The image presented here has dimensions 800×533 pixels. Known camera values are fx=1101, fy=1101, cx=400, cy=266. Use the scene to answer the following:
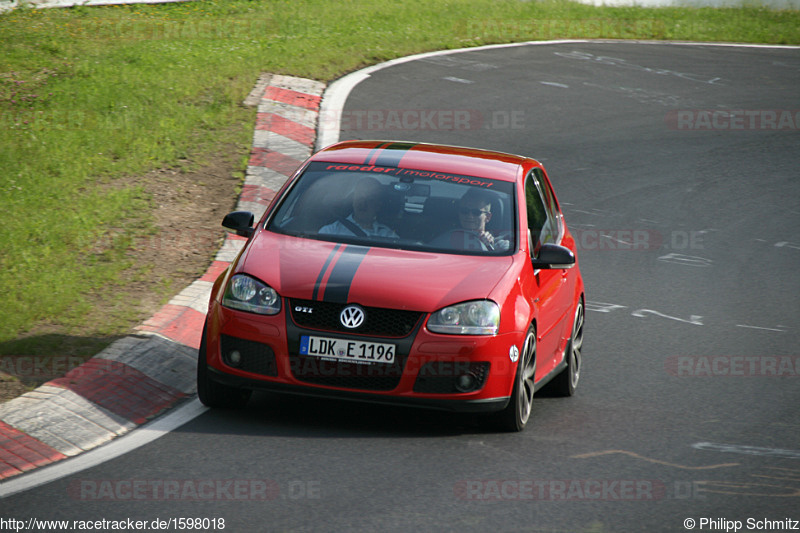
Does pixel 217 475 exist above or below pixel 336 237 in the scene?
below

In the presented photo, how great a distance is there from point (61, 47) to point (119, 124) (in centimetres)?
433

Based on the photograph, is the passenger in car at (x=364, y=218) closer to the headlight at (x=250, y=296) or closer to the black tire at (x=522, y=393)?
the headlight at (x=250, y=296)

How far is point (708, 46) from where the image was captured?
85.3 feet

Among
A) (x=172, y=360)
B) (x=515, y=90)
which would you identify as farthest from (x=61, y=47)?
(x=172, y=360)

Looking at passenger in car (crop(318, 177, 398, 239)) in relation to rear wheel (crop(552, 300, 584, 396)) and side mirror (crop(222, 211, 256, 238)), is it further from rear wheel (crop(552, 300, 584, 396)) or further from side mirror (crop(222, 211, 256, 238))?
rear wheel (crop(552, 300, 584, 396))

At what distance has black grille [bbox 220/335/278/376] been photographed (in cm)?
649

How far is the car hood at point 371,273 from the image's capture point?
6402 mm

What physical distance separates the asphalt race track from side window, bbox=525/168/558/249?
1194 mm

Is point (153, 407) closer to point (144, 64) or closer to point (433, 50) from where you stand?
point (144, 64)

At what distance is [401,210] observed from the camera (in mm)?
7395
